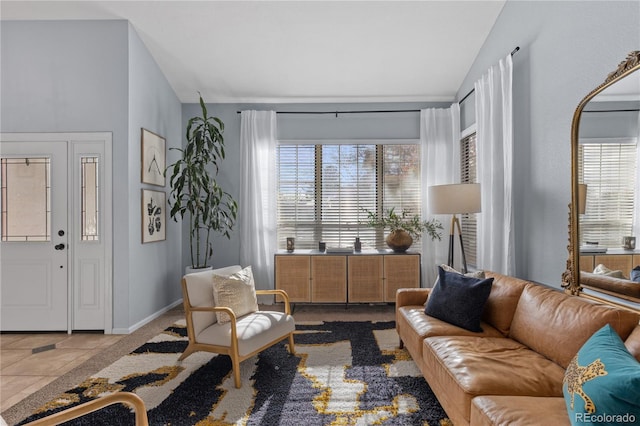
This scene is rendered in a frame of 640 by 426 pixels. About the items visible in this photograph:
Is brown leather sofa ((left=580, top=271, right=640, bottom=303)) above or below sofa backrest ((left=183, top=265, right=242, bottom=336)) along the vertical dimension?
above

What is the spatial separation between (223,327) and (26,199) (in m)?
2.86

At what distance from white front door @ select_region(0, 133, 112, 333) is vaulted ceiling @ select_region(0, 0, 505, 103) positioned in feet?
4.52

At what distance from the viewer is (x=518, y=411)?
1.55m

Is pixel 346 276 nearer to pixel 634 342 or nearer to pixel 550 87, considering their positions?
pixel 550 87

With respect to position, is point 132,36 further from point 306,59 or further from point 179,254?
point 179,254

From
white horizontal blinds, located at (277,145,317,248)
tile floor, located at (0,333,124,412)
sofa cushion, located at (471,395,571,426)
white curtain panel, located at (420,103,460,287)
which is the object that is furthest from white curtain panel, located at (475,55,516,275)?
tile floor, located at (0,333,124,412)

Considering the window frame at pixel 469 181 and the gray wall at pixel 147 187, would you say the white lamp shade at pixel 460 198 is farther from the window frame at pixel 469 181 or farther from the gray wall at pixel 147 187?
the gray wall at pixel 147 187

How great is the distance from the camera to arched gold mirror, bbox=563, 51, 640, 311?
210 cm

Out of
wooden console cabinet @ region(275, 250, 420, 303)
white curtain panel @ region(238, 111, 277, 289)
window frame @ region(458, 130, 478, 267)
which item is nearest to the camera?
window frame @ region(458, 130, 478, 267)

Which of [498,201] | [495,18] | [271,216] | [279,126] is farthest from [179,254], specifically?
[495,18]

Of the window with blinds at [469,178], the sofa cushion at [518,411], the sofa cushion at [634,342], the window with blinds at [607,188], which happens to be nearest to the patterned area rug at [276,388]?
the sofa cushion at [518,411]

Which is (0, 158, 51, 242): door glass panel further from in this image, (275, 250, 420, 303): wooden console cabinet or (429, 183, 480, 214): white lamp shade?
(429, 183, 480, 214): white lamp shade

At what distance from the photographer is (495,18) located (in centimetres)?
391

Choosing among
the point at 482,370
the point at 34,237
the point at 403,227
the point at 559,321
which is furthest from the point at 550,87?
the point at 34,237
